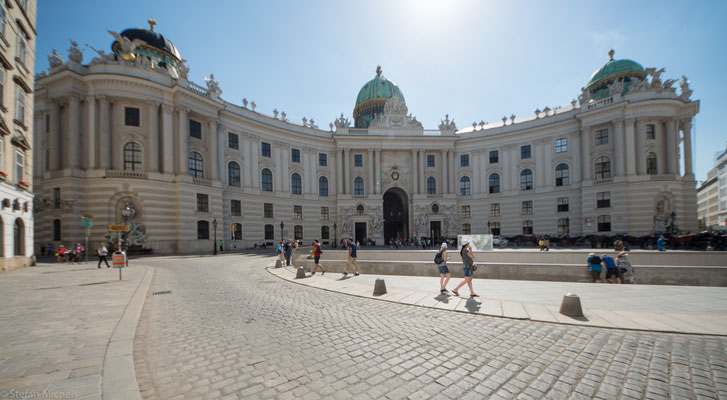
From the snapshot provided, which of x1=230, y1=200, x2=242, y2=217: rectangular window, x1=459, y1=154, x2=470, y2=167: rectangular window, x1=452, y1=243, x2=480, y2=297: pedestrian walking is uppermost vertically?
x1=459, y1=154, x2=470, y2=167: rectangular window

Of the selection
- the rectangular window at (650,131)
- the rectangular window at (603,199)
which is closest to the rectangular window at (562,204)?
the rectangular window at (603,199)

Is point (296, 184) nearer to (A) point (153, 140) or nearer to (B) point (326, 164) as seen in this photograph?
(B) point (326, 164)

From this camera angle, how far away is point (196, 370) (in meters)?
4.37

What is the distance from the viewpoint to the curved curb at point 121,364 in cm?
345

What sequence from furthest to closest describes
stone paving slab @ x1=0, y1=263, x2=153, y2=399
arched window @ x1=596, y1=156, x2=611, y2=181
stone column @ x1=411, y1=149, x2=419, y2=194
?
stone column @ x1=411, y1=149, x2=419, y2=194 < arched window @ x1=596, y1=156, x2=611, y2=181 < stone paving slab @ x1=0, y1=263, x2=153, y2=399

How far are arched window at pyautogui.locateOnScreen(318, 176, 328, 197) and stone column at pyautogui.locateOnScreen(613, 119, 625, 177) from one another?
36.4 metres

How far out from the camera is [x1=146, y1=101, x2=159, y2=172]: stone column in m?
28.3

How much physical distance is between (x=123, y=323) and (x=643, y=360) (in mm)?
9478

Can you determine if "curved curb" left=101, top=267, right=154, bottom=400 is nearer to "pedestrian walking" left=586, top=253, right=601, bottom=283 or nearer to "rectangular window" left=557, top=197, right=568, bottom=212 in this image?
"pedestrian walking" left=586, top=253, right=601, bottom=283

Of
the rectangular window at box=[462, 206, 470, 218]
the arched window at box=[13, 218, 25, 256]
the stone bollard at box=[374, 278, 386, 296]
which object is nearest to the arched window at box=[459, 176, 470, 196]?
the rectangular window at box=[462, 206, 470, 218]

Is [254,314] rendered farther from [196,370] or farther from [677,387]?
[677,387]

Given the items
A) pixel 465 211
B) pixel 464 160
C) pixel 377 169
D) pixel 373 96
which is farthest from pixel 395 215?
pixel 373 96

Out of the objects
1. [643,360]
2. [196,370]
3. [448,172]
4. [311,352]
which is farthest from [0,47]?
[448,172]

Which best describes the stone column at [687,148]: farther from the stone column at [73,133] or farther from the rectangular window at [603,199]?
the stone column at [73,133]
